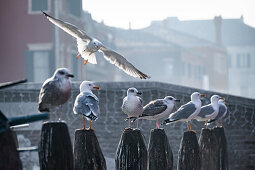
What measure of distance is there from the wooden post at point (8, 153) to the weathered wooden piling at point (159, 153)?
3.16 metres

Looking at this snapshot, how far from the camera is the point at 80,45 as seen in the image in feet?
36.1

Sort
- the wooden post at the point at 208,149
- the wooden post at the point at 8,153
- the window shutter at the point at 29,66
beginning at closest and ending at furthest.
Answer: the wooden post at the point at 8,153 → the wooden post at the point at 208,149 → the window shutter at the point at 29,66

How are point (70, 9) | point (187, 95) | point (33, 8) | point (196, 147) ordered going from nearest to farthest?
point (196, 147) < point (187, 95) < point (33, 8) < point (70, 9)

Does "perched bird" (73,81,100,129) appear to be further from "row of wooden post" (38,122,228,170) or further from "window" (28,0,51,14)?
"window" (28,0,51,14)

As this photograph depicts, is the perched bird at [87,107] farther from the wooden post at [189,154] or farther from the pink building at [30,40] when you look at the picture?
the pink building at [30,40]

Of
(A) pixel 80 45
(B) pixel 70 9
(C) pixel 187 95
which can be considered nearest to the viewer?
(A) pixel 80 45

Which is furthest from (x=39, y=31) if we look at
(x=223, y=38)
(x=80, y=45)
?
(x=223, y=38)

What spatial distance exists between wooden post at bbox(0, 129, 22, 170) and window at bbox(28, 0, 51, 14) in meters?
23.3

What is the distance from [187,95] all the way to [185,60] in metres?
41.9

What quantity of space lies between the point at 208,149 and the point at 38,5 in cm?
2006

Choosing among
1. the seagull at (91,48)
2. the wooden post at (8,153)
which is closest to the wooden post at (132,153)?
the wooden post at (8,153)

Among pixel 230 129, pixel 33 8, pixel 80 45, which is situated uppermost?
pixel 33 8

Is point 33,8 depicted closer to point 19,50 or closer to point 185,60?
point 19,50

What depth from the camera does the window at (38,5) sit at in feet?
90.2
